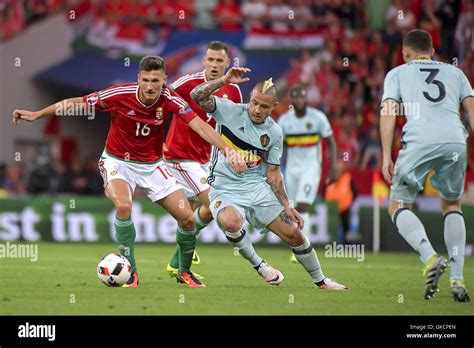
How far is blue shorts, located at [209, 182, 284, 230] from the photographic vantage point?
9.14m

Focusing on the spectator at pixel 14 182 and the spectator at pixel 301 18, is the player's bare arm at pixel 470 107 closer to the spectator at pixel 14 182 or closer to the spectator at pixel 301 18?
the spectator at pixel 301 18

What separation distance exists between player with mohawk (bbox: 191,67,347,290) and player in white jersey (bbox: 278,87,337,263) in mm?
→ 4827

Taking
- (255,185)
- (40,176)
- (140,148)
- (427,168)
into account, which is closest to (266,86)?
(255,185)

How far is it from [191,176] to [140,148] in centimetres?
153

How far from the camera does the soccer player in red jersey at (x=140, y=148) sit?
30.7 ft

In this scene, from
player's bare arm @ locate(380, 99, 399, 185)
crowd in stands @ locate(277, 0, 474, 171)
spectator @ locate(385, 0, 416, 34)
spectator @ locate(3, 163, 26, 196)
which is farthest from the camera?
spectator @ locate(3, 163, 26, 196)

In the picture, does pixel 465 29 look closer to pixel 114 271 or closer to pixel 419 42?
pixel 419 42

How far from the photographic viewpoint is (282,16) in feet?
75.3

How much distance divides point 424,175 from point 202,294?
7.62 ft

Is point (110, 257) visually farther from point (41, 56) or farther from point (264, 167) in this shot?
point (41, 56)

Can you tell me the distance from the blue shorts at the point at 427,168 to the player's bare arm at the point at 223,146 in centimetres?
140
